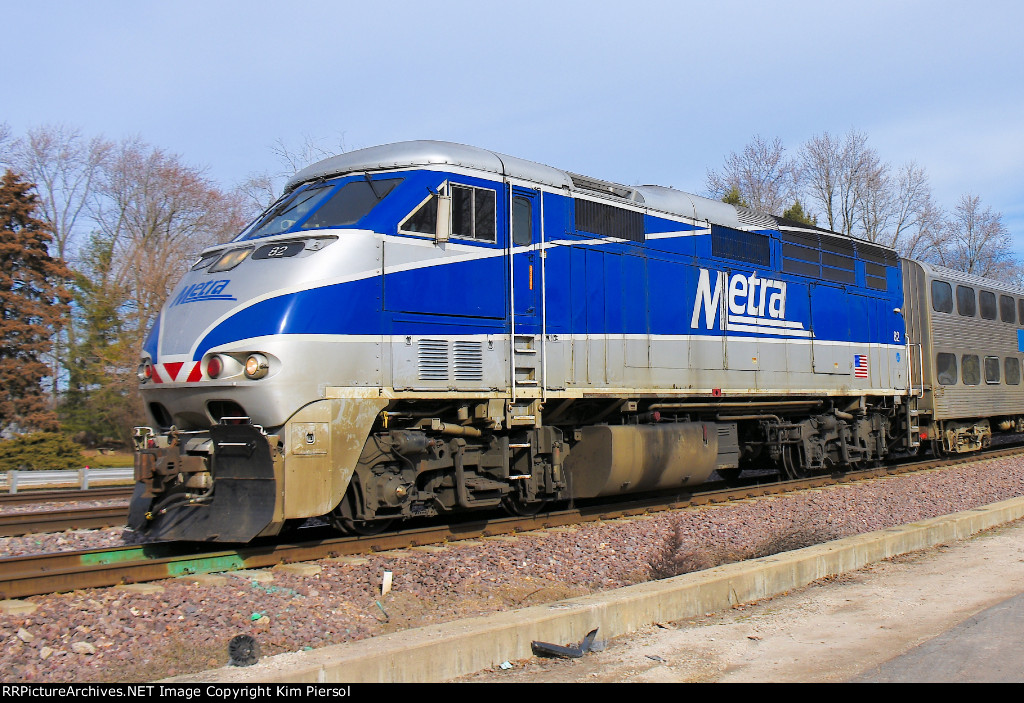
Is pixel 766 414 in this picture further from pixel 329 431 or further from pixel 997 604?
pixel 329 431

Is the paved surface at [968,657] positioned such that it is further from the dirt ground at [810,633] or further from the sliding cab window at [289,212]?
the sliding cab window at [289,212]

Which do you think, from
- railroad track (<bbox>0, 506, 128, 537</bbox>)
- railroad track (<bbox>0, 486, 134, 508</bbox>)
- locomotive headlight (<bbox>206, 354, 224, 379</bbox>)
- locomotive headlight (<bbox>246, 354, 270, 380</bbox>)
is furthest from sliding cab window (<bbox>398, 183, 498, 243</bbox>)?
railroad track (<bbox>0, 486, 134, 508</bbox>)

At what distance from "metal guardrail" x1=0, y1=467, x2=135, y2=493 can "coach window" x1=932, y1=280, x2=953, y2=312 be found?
A: 17154 millimetres

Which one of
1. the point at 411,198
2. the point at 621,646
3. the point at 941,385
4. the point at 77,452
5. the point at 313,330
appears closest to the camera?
the point at 621,646

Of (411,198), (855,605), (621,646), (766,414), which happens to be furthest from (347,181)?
(766,414)

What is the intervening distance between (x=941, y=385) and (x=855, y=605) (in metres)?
12.0

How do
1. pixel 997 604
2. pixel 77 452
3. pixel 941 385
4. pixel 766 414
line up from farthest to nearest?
pixel 77 452 → pixel 941 385 → pixel 766 414 → pixel 997 604

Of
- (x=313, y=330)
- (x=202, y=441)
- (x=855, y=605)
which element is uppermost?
(x=313, y=330)

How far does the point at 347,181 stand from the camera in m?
8.29

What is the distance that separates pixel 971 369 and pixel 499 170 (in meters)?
13.9

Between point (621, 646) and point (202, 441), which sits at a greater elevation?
point (202, 441)

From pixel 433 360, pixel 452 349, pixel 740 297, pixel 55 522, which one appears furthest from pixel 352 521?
pixel 740 297

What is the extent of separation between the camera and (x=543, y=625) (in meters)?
5.17

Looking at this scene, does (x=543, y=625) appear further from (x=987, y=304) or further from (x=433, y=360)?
(x=987, y=304)
